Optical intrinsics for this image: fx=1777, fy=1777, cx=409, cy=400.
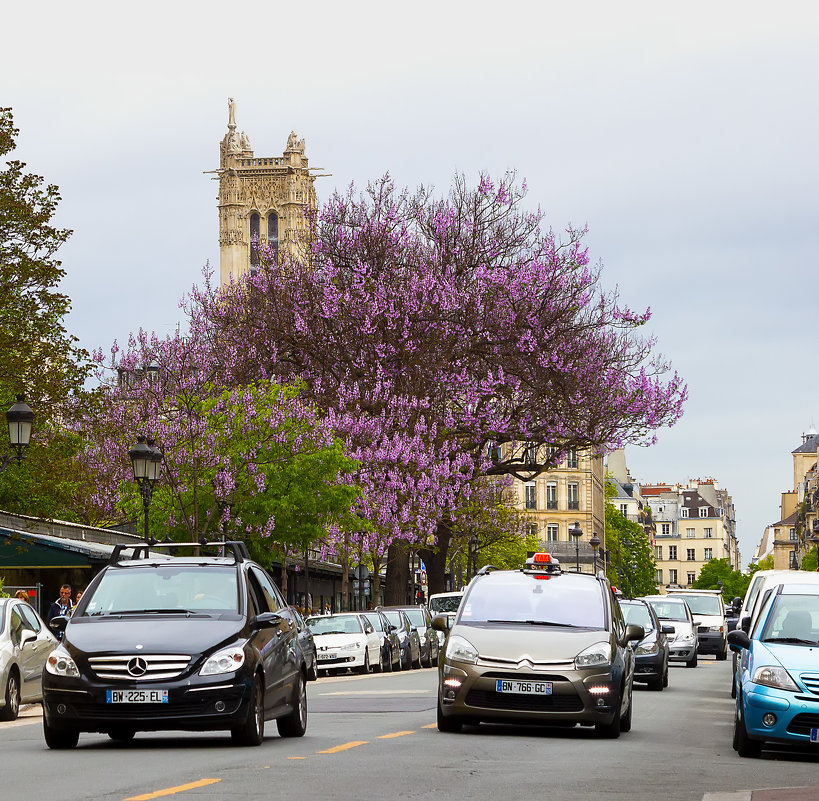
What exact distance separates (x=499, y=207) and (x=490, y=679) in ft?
119

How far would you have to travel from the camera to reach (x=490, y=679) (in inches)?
648

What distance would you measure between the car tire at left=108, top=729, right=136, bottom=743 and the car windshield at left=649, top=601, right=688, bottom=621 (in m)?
27.8

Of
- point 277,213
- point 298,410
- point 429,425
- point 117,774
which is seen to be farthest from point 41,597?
point 277,213

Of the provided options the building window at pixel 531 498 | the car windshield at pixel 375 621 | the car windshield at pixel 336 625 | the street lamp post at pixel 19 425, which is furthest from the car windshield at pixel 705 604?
the building window at pixel 531 498

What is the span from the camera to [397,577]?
53000 millimetres

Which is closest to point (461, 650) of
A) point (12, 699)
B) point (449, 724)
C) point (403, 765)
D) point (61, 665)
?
point (449, 724)

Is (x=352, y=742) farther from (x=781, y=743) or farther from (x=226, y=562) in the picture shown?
(x=781, y=743)

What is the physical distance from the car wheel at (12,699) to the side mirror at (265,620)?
24.5 feet

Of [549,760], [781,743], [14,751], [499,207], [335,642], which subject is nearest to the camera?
[549,760]

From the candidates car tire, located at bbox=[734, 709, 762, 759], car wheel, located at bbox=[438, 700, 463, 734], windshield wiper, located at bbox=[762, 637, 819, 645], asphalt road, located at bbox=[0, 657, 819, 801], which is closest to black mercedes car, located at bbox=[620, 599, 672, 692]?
asphalt road, located at bbox=[0, 657, 819, 801]

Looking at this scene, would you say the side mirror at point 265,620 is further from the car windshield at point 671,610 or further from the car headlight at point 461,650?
the car windshield at point 671,610

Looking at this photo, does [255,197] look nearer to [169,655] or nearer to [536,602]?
[536,602]

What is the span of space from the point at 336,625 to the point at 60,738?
26002 mm

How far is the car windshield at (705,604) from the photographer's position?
169ft
